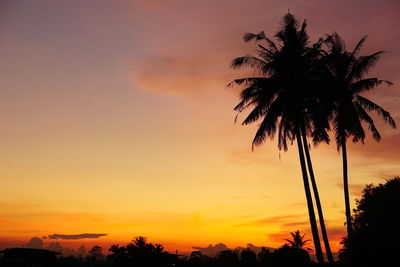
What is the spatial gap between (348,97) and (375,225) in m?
14.0

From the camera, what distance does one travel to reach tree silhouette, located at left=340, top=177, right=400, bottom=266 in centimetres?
2716

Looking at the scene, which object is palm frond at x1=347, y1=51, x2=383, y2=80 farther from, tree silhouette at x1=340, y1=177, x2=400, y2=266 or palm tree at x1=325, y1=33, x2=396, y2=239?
tree silhouette at x1=340, y1=177, x2=400, y2=266

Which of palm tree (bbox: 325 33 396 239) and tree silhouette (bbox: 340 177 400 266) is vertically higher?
palm tree (bbox: 325 33 396 239)

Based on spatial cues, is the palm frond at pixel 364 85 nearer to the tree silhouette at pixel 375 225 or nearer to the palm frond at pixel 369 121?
the palm frond at pixel 369 121

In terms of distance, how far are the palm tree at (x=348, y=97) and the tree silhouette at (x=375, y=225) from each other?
2.32m

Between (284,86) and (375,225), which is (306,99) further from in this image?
(375,225)

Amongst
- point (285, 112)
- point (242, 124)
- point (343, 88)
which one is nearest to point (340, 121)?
point (343, 88)

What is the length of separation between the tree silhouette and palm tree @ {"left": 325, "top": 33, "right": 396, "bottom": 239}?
7.60 ft

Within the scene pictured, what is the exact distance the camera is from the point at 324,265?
26719mm

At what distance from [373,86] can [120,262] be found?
3381 cm

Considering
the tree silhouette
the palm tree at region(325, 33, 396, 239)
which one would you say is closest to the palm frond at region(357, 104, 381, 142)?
the palm tree at region(325, 33, 396, 239)

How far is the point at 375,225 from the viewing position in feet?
123

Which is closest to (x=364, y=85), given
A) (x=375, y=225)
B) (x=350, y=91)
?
(x=350, y=91)

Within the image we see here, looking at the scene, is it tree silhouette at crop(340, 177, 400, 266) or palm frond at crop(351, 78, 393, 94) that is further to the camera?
palm frond at crop(351, 78, 393, 94)
